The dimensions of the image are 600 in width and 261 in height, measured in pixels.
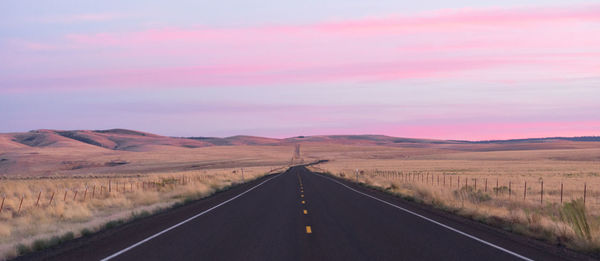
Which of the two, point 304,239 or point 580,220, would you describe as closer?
point 304,239

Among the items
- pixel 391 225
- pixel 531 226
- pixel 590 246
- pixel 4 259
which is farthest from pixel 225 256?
pixel 531 226

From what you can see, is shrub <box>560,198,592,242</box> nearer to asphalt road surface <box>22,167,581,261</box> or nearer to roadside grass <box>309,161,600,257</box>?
roadside grass <box>309,161,600,257</box>

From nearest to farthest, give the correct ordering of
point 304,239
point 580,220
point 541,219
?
point 304,239 < point 580,220 < point 541,219

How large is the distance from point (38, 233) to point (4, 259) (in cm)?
473

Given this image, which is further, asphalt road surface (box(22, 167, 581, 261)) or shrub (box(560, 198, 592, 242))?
shrub (box(560, 198, 592, 242))

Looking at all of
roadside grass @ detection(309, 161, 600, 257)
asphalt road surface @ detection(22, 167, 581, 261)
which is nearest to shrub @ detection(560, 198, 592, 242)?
roadside grass @ detection(309, 161, 600, 257)

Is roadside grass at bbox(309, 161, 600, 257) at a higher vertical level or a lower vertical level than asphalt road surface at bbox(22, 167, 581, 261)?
higher

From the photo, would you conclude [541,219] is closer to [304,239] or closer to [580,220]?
[580,220]

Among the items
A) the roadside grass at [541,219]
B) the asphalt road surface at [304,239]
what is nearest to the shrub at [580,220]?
the roadside grass at [541,219]

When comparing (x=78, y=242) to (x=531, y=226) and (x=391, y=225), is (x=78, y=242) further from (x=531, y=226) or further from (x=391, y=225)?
(x=531, y=226)

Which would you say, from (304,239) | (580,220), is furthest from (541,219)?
(304,239)

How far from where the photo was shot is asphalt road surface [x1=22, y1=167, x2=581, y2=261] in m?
10.5

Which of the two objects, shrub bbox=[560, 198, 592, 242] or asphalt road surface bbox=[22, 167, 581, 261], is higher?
shrub bbox=[560, 198, 592, 242]

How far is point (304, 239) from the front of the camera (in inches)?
493
